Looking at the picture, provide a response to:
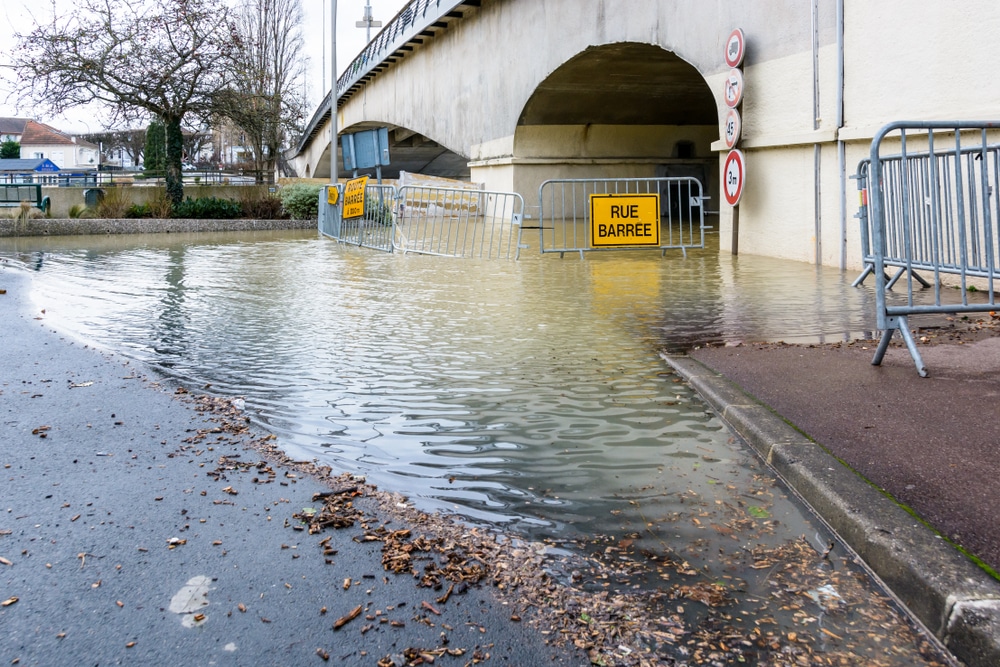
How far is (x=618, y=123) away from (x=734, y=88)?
12377 mm

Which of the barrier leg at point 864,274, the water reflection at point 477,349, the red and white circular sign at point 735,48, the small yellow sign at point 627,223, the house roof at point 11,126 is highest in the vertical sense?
the house roof at point 11,126

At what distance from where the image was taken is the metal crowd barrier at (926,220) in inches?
215

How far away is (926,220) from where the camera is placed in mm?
7055

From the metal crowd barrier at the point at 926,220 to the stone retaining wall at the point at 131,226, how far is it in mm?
19585

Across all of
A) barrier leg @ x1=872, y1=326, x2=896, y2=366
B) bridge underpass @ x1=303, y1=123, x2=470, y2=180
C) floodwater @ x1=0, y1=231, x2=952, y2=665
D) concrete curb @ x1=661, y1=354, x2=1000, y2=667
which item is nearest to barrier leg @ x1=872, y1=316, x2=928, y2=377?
barrier leg @ x1=872, y1=326, x2=896, y2=366

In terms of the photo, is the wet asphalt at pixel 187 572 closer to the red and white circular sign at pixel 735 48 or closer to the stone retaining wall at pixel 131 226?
the red and white circular sign at pixel 735 48

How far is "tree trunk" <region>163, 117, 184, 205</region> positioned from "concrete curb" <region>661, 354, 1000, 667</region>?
27.2 meters

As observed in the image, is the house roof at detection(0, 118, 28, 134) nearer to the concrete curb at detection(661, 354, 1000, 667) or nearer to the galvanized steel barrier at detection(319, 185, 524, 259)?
the galvanized steel barrier at detection(319, 185, 524, 259)

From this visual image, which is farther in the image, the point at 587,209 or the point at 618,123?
the point at 587,209

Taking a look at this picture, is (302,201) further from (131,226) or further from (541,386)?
(541,386)

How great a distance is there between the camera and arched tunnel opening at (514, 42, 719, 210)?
2048cm

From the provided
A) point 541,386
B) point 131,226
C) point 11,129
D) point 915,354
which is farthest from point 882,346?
point 11,129

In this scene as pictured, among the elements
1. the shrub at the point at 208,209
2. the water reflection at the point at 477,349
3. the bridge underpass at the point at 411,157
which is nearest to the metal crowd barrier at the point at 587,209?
the water reflection at the point at 477,349

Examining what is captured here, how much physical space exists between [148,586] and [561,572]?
1243 millimetres
